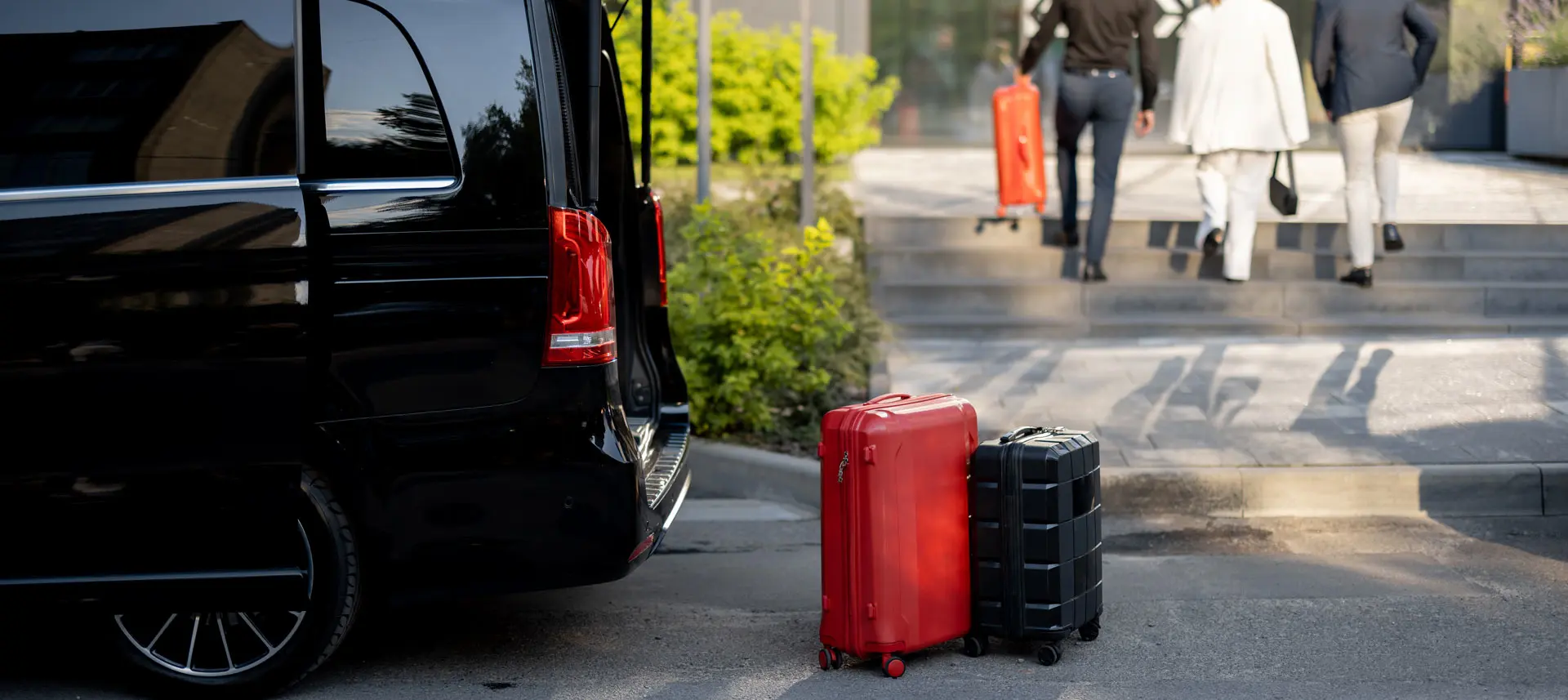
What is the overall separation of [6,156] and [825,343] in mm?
4057

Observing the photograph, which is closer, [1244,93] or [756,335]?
[756,335]

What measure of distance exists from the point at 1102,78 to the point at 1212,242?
1.31m

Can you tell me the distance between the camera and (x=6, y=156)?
3.85m

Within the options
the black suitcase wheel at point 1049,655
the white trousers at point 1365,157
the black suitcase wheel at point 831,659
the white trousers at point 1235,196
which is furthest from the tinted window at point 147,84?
the white trousers at point 1365,157

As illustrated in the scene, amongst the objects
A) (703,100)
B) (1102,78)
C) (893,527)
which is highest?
(1102,78)

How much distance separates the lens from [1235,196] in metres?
9.77

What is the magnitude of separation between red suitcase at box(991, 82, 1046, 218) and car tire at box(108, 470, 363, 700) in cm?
725

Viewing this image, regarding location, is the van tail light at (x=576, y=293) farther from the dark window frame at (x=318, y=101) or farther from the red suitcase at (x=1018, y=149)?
the red suitcase at (x=1018, y=149)

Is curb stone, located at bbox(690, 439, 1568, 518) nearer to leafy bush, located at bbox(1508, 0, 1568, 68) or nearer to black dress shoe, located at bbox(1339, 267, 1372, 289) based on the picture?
black dress shoe, located at bbox(1339, 267, 1372, 289)

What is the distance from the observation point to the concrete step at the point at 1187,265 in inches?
396

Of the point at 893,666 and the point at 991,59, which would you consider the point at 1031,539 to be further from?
the point at 991,59

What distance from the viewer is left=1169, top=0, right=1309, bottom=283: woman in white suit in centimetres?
963

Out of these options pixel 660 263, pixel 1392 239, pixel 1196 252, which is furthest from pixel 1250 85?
pixel 660 263

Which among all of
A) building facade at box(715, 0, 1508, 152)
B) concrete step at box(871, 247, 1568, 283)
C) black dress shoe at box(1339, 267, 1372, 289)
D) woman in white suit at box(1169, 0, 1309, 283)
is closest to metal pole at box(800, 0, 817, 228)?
concrete step at box(871, 247, 1568, 283)
